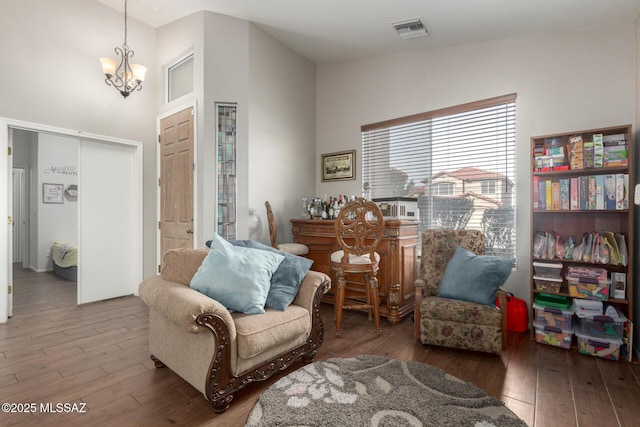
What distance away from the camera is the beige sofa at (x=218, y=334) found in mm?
1681

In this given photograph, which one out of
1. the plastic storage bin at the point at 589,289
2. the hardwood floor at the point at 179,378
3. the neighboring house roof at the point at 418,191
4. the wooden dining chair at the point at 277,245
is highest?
the neighboring house roof at the point at 418,191

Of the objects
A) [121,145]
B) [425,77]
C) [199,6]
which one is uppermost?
[199,6]

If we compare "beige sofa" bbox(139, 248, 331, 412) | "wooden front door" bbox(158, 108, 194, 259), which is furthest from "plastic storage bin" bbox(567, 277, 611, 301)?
"wooden front door" bbox(158, 108, 194, 259)

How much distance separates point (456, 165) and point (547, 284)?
147 cm

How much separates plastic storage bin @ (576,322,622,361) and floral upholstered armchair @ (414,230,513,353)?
1.92ft

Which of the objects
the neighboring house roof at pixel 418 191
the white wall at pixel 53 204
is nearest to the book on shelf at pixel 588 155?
the neighboring house roof at pixel 418 191

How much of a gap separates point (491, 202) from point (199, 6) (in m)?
3.76

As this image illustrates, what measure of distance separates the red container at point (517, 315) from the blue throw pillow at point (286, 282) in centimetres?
193

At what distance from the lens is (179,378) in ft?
6.84

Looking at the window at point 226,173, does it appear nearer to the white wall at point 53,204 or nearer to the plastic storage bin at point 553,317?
the plastic storage bin at point 553,317

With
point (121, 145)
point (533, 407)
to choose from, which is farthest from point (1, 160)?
point (533, 407)

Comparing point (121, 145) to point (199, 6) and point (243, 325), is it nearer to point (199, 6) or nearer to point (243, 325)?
point (199, 6)

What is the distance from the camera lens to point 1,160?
3.12 metres

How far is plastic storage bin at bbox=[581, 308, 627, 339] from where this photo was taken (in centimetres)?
234
